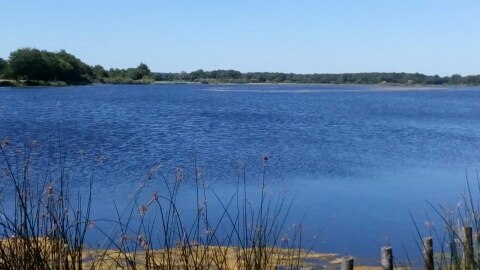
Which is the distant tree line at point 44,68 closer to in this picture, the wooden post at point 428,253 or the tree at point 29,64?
the tree at point 29,64

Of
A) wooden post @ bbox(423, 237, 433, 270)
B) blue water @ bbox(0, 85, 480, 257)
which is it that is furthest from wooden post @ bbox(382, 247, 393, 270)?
blue water @ bbox(0, 85, 480, 257)

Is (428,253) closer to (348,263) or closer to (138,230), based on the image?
(348,263)

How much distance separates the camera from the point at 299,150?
72.3 feet

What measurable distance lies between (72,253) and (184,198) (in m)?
7.96

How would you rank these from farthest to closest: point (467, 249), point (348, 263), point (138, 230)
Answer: point (138, 230), point (348, 263), point (467, 249)

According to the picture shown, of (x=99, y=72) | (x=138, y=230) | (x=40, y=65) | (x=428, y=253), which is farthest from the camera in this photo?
(x=99, y=72)

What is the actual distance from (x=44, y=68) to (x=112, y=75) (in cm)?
4560

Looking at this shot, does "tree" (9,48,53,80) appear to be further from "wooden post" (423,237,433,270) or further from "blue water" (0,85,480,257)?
"wooden post" (423,237,433,270)

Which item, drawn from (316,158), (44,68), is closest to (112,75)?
(44,68)

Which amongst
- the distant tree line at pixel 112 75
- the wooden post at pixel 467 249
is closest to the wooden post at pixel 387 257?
the wooden post at pixel 467 249

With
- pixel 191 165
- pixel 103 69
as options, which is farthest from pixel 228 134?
pixel 103 69

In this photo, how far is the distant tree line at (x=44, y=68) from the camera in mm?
87312

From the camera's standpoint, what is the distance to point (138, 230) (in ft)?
24.5

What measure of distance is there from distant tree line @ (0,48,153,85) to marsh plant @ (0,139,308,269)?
72.6 metres
